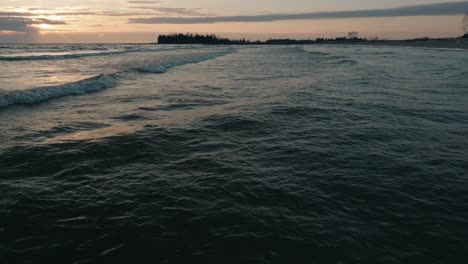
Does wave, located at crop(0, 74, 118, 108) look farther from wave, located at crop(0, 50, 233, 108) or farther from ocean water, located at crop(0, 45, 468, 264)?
ocean water, located at crop(0, 45, 468, 264)

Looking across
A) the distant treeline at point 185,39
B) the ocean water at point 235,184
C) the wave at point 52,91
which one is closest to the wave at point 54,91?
the wave at point 52,91

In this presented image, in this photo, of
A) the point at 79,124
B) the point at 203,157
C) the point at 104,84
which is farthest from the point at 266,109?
the point at 104,84

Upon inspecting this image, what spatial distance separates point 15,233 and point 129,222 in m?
1.51

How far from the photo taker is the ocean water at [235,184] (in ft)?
14.4

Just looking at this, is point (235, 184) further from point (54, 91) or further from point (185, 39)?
point (185, 39)

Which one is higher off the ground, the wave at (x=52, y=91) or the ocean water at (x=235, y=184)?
the wave at (x=52, y=91)

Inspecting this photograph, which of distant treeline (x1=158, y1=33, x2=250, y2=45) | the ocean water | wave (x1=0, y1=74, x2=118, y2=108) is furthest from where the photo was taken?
distant treeline (x1=158, y1=33, x2=250, y2=45)

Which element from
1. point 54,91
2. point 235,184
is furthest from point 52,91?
point 235,184

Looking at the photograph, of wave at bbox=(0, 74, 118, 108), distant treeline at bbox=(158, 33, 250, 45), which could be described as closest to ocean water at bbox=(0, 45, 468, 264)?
wave at bbox=(0, 74, 118, 108)

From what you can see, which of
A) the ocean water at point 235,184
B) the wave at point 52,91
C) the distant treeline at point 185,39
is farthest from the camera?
the distant treeline at point 185,39

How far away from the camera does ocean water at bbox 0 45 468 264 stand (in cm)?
440

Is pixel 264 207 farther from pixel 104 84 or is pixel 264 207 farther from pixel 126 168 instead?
pixel 104 84

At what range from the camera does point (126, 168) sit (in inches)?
278

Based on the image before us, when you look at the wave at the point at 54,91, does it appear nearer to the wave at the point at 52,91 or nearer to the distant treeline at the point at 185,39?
the wave at the point at 52,91
